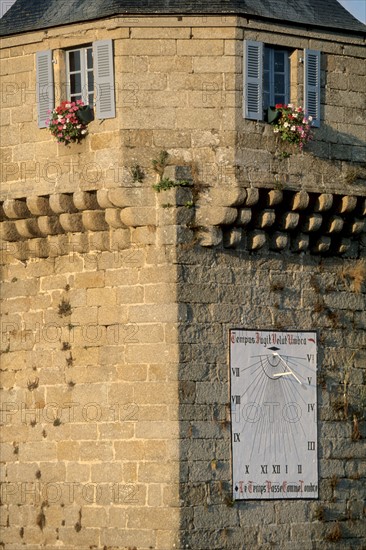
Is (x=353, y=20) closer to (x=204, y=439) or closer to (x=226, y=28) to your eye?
(x=226, y=28)

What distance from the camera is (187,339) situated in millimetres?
32406

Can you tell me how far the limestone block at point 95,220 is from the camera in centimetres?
3300

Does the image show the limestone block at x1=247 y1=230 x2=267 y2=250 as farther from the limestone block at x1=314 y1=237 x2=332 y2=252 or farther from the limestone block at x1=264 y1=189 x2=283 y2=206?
the limestone block at x1=314 y1=237 x2=332 y2=252

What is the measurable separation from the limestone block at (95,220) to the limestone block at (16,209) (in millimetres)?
1142

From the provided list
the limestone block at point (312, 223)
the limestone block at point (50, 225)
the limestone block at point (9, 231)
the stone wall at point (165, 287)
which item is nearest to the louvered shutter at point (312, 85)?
the stone wall at point (165, 287)

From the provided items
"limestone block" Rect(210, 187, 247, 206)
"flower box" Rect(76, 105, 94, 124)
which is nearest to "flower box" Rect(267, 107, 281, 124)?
"limestone block" Rect(210, 187, 247, 206)

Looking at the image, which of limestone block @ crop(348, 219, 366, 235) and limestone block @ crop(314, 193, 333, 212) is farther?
limestone block @ crop(348, 219, 366, 235)

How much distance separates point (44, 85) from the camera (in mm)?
33344

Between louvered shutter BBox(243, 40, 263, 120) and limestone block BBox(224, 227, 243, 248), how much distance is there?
173 cm

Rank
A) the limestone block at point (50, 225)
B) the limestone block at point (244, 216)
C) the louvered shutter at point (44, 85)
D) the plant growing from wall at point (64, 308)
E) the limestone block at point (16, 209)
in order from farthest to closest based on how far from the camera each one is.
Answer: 1. the limestone block at point (16, 209)
2. the limestone block at point (50, 225)
3. the plant growing from wall at point (64, 308)
4. the louvered shutter at point (44, 85)
5. the limestone block at point (244, 216)

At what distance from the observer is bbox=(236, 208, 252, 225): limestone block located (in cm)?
3284

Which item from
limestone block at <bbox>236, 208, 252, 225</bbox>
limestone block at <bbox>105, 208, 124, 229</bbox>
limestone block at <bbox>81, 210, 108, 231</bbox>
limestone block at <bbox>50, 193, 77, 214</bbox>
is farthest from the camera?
limestone block at <bbox>50, 193, 77, 214</bbox>

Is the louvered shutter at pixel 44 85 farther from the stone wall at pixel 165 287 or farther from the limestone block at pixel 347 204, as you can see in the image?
the limestone block at pixel 347 204

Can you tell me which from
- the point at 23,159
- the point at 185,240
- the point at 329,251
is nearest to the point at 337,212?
the point at 329,251
